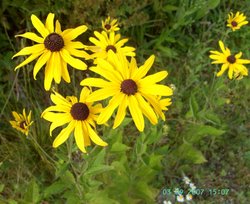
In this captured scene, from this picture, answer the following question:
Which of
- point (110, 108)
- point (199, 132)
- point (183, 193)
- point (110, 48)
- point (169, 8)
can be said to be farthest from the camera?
point (169, 8)

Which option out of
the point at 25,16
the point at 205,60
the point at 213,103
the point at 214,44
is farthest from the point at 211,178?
the point at 25,16

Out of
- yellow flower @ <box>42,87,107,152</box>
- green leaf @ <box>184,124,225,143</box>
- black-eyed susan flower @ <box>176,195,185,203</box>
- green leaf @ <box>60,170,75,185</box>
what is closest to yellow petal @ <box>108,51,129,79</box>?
yellow flower @ <box>42,87,107,152</box>

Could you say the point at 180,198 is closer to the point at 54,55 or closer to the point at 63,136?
the point at 63,136

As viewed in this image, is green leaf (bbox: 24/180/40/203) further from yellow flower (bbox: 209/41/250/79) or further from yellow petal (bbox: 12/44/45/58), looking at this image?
yellow flower (bbox: 209/41/250/79)

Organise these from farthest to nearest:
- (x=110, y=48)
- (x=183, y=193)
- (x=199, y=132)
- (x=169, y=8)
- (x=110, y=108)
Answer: (x=169, y=8), (x=183, y=193), (x=199, y=132), (x=110, y=48), (x=110, y=108)

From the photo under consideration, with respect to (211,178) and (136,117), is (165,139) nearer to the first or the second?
(211,178)

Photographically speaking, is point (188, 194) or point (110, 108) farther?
point (188, 194)

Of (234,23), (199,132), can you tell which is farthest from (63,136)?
(234,23)
